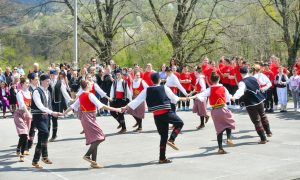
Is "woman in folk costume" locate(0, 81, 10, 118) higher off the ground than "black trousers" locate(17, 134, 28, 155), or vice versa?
"woman in folk costume" locate(0, 81, 10, 118)

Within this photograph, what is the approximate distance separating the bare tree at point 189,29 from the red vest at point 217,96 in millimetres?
18975

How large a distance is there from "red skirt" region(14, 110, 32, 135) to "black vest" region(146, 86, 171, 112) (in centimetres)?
281

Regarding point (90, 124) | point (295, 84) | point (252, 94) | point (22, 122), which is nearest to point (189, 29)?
point (295, 84)

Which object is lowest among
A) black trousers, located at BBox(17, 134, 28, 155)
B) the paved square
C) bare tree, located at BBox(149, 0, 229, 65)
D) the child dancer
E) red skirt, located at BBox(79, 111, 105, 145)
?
the paved square

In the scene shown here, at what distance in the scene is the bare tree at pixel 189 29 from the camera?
96.5 feet

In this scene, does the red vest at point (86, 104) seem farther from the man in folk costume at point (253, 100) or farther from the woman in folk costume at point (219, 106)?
the man in folk costume at point (253, 100)

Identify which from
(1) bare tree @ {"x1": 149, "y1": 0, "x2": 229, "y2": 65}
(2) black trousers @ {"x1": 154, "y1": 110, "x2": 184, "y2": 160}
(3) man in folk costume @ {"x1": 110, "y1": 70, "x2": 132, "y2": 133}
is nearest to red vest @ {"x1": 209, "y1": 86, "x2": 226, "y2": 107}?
(2) black trousers @ {"x1": 154, "y1": 110, "x2": 184, "y2": 160}

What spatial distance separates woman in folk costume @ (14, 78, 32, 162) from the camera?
33.9 ft

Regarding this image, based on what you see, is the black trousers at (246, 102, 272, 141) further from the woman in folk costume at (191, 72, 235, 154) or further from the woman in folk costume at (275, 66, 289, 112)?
the woman in folk costume at (275, 66, 289, 112)

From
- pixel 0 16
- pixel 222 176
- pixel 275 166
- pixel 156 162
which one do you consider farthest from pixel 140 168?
pixel 0 16

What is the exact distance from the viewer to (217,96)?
10.4m

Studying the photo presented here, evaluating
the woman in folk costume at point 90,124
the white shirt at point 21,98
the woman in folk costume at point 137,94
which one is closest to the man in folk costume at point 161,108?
the woman in folk costume at point 90,124

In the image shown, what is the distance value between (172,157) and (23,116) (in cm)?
337

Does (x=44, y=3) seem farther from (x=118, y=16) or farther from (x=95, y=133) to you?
(x=95, y=133)
